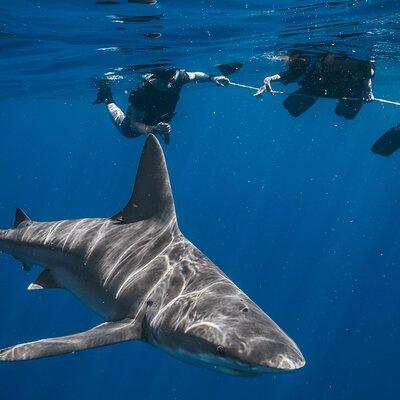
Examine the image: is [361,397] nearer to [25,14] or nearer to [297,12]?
[297,12]

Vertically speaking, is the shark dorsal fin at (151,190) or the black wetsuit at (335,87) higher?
the shark dorsal fin at (151,190)

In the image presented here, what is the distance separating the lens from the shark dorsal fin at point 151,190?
6.25 metres

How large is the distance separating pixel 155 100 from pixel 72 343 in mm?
10038

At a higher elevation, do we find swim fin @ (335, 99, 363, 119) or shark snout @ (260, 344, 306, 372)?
shark snout @ (260, 344, 306, 372)

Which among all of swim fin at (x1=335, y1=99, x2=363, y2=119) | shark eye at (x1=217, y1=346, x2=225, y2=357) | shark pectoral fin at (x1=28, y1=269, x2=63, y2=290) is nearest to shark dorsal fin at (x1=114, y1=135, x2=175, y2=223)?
shark pectoral fin at (x1=28, y1=269, x2=63, y2=290)

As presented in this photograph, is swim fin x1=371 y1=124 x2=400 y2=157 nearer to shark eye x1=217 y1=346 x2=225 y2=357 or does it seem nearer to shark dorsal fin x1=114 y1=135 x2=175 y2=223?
shark dorsal fin x1=114 y1=135 x2=175 y2=223

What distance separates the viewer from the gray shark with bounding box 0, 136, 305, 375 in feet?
13.7

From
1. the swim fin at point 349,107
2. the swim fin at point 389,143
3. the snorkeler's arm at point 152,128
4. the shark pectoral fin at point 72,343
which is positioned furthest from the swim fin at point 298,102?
the shark pectoral fin at point 72,343

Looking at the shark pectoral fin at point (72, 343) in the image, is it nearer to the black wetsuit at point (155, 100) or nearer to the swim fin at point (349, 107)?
the black wetsuit at point (155, 100)

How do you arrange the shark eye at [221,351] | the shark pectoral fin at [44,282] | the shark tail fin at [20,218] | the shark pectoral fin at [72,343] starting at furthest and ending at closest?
the shark tail fin at [20,218]
the shark pectoral fin at [44,282]
the shark pectoral fin at [72,343]
the shark eye at [221,351]

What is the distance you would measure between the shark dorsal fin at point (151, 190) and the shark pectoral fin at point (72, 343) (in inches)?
72.2

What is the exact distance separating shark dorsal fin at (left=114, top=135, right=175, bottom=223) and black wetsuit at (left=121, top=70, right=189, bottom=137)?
24.2ft

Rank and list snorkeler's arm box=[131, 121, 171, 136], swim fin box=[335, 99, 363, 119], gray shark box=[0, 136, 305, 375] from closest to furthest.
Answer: gray shark box=[0, 136, 305, 375] < snorkeler's arm box=[131, 121, 171, 136] < swim fin box=[335, 99, 363, 119]

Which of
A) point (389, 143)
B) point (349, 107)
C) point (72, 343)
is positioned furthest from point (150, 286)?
point (349, 107)
